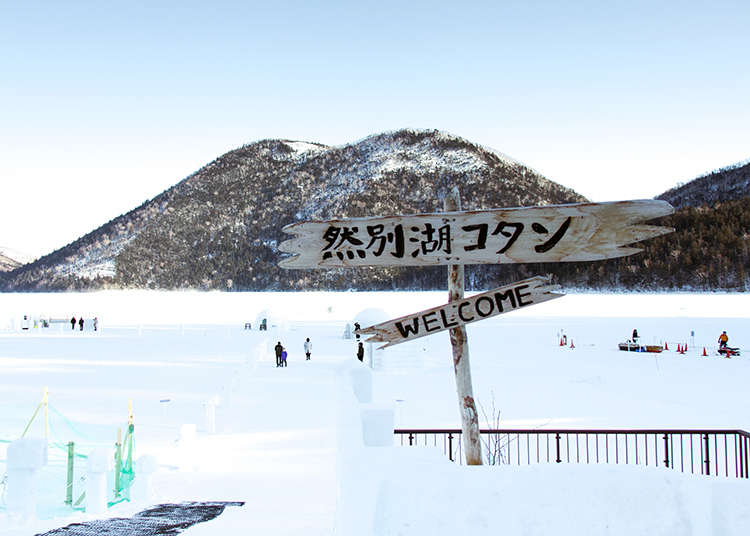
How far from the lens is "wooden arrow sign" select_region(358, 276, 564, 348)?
4.26 m

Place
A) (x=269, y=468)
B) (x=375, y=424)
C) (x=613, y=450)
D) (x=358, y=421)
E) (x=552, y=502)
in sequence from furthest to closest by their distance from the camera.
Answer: (x=613, y=450) → (x=269, y=468) → (x=375, y=424) → (x=358, y=421) → (x=552, y=502)

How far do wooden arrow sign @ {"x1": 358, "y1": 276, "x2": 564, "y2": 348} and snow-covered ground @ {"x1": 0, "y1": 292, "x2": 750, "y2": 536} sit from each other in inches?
30.5

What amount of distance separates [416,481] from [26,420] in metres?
12.0

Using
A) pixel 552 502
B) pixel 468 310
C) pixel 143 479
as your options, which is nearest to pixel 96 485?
pixel 143 479

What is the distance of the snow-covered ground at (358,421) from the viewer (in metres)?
3.48

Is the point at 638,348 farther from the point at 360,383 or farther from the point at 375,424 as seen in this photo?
the point at 375,424

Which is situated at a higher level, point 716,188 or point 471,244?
point 716,188

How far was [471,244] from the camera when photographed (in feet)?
14.3

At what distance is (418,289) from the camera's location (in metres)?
129

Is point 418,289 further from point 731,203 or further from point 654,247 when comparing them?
point 731,203

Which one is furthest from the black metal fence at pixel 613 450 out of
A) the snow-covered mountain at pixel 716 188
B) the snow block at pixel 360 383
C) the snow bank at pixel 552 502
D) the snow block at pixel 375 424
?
the snow-covered mountain at pixel 716 188

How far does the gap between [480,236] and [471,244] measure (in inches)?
3.3

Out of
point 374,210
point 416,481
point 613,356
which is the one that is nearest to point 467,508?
point 416,481

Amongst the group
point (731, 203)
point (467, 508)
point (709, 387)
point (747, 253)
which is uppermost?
point (731, 203)
